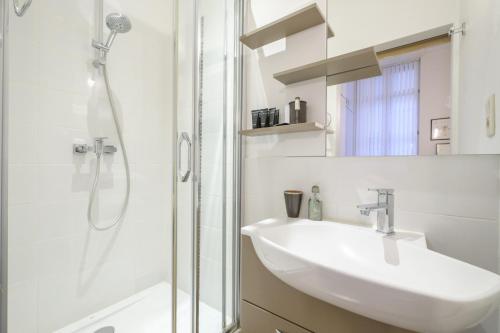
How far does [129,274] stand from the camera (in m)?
1.58

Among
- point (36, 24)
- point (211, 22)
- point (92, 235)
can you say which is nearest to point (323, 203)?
point (211, 22)

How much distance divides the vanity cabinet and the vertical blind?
24.7 inches

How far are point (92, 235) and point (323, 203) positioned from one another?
1377 mm

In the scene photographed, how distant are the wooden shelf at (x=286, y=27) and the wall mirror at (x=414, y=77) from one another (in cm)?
8

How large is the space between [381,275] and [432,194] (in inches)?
15.9

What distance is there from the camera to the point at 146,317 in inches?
54.5

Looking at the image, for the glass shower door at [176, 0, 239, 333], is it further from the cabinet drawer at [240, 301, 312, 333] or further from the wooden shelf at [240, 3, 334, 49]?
the cabinet drawer at [240, 301, 312, 333]

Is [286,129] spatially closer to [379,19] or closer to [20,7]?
[379,19]

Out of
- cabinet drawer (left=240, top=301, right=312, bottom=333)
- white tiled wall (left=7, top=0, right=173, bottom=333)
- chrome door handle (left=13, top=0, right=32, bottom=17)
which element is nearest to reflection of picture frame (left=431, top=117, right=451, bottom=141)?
cabinet drawer (left=240, top=301, right=312, bottom=333)

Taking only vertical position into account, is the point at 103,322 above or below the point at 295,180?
below

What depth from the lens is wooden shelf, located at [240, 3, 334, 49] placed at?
1.10 m

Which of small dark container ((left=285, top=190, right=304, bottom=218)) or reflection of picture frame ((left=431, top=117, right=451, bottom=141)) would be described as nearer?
reflection of picture frame ((left=431, top=117, right=451, bottom=141))

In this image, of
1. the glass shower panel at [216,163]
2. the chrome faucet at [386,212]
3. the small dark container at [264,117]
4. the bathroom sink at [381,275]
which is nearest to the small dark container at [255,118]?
the small dark container at [264,117]

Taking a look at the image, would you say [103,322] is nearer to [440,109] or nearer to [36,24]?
[36,24]
